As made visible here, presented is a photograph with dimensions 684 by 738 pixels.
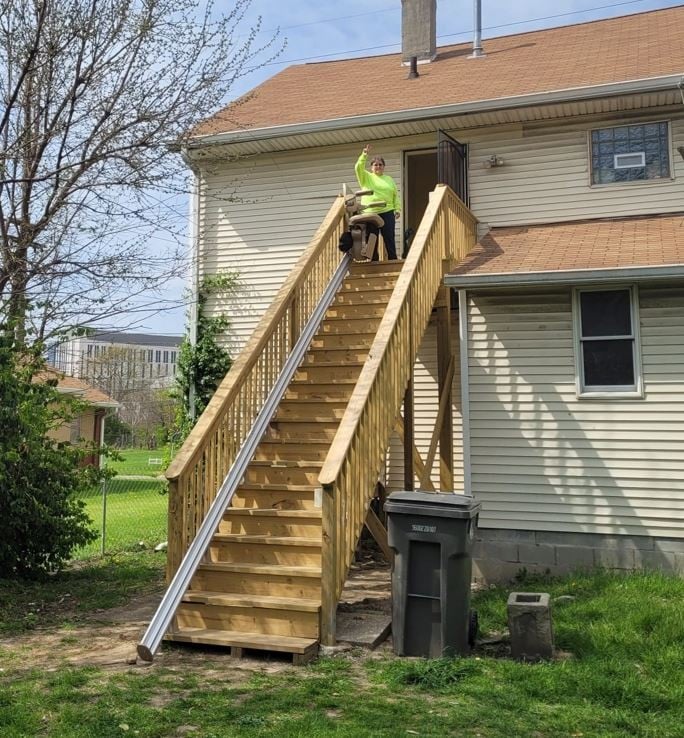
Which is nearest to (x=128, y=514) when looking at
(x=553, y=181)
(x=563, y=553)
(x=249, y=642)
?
(x=563, y=553)

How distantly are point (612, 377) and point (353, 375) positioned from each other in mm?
3058

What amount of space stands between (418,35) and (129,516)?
1150 centimetres


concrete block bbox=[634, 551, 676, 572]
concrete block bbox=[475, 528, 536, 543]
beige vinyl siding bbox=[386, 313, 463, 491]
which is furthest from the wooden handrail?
concrete block bbox=[634, 551, 676, 572]

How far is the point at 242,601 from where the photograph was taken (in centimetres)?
604

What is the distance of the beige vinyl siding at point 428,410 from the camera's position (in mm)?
10281

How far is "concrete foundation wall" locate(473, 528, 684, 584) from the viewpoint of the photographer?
8312mm

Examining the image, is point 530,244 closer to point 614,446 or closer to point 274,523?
point 614,446

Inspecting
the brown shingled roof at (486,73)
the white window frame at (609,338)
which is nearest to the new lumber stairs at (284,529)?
the white window frame at (609,338)

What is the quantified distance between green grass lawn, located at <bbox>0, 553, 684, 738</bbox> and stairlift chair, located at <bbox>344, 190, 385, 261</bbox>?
5.35m

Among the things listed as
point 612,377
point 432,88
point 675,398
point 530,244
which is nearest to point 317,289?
point 530,244

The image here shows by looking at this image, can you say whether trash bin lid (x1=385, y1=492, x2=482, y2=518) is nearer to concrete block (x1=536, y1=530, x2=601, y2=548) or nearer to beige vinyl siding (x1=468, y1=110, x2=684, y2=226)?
concrete block (x1=536, y1=530, x2=601, y2=548)

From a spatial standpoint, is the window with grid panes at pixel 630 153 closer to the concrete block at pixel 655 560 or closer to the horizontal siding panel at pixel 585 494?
the horizontal siding panel at pixel 585 494

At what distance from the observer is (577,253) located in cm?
894

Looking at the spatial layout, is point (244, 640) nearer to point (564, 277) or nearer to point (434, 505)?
point (434, 505)
